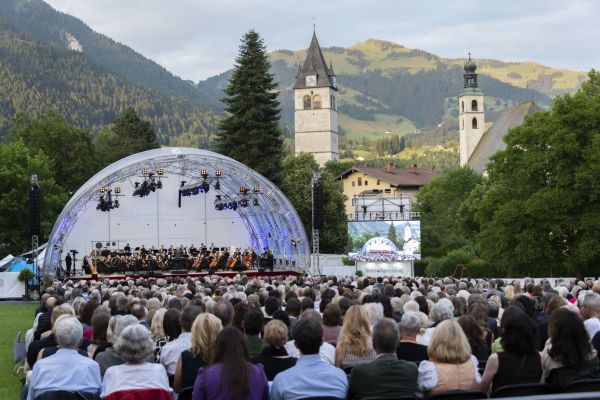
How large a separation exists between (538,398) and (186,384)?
372 centimetres

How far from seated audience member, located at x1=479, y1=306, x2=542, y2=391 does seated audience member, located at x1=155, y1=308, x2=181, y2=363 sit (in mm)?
2902

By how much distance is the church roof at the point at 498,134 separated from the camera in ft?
305

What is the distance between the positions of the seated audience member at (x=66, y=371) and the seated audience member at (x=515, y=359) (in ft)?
9.03

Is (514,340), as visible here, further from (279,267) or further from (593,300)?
(279,267)

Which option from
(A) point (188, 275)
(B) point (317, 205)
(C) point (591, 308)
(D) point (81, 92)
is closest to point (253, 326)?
(C) point (591, 308)

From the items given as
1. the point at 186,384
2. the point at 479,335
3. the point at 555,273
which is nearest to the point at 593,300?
the point at 479,335

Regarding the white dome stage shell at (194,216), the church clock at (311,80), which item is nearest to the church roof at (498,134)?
the church clock at (311,80)

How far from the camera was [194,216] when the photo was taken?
135 feet

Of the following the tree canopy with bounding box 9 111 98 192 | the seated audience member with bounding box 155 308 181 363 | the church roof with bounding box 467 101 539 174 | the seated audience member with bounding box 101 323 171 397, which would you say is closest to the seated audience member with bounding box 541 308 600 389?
the seated audience member with bounding box 101 323 171 397

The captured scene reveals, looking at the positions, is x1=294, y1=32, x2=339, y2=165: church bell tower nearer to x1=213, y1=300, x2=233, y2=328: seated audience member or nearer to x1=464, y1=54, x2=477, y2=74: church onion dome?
x1=464, y1=54, x2=477, y2=74: church onion dome

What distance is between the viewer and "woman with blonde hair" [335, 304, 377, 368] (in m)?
6.93

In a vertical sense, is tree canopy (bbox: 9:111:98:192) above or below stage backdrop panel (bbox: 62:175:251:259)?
above

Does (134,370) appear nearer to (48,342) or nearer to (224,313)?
(224,313)

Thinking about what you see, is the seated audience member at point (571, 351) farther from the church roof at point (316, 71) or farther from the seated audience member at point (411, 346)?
the church roof at point (316, 71)
